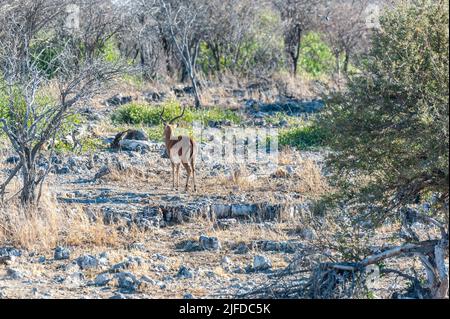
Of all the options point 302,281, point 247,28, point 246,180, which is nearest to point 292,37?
point 247,28

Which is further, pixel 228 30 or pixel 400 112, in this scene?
pixel 228 30

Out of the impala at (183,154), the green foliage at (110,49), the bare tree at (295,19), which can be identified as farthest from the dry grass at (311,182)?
the bare tree at (295,19)

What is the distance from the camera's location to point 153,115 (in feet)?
57.7

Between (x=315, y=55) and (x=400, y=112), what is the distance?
19655mm

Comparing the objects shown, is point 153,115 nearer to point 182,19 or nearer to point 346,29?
point 182,19

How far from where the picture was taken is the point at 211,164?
1398 cm

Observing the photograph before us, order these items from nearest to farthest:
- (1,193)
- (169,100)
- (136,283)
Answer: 1. (136,283)
2. (1,193)
3. (169,100)

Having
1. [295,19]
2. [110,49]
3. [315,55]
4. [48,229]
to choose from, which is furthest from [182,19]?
[48,229]

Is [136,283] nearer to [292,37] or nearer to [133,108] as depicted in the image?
[133,108]

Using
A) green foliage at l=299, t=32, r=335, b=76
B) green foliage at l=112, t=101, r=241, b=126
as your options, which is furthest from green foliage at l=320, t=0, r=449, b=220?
green foliage at l=299, t=32, r=335, b=76

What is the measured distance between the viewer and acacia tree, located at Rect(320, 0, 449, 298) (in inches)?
273

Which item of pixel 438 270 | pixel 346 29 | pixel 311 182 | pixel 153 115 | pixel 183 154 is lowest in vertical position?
pixel 153 115
